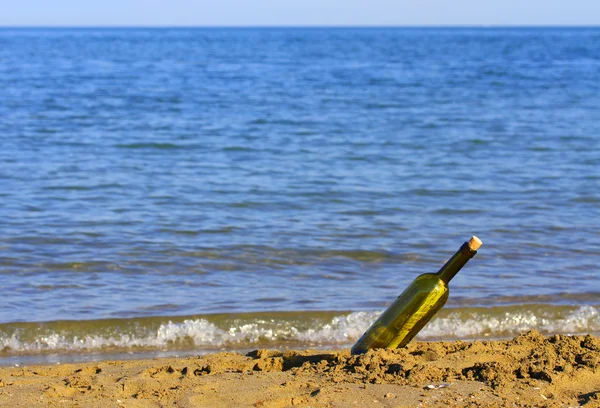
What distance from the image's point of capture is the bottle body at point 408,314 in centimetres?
375

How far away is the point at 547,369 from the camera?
3.70 metres

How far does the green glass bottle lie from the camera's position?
3686 mm

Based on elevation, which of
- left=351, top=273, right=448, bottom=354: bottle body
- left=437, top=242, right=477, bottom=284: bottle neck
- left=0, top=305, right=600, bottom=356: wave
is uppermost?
left=437, top=242, right=477, bottom=284: bottle neck

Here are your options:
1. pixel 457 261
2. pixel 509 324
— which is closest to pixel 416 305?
pixel 457 261

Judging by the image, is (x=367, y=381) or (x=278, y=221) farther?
(x=278, y=221)

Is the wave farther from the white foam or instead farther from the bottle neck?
the bottle neck

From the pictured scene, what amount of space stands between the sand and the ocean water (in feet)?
4.18

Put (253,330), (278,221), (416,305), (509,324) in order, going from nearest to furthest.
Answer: (416,305) < (253,330) < (509,324) < (278,221)

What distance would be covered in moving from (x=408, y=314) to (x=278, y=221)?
195 inches

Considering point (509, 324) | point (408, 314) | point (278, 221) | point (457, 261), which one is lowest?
point (509, 324)

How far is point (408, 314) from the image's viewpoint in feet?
12.5

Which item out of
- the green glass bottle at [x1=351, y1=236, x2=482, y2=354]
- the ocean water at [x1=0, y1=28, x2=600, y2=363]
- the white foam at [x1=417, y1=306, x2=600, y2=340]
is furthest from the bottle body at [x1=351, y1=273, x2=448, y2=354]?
the white foam at [x1=417, y1=306, x2=600, y2=340]

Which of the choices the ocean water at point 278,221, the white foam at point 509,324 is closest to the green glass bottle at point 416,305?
the ocean water at point 278,221

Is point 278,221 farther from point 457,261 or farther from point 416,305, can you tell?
point 457,261
